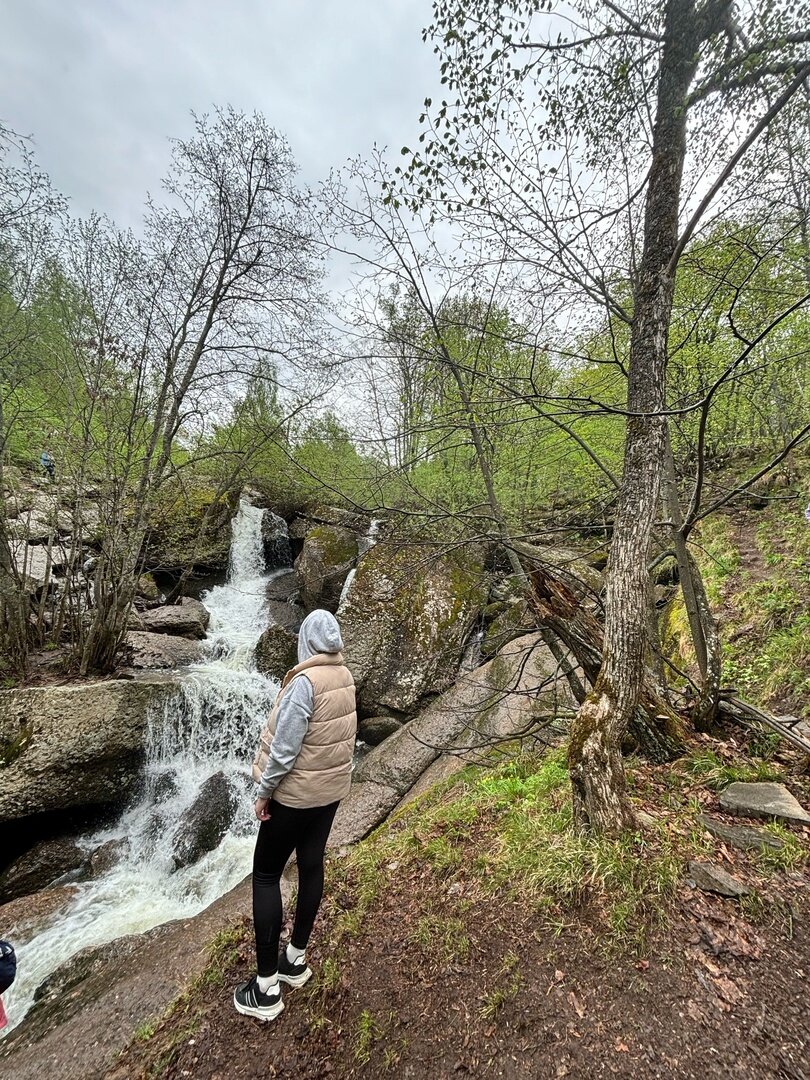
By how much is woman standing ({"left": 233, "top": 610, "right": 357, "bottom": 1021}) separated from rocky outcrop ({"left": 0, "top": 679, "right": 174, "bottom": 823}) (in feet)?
12.2

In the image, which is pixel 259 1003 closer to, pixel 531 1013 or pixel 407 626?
pixel 531 1013

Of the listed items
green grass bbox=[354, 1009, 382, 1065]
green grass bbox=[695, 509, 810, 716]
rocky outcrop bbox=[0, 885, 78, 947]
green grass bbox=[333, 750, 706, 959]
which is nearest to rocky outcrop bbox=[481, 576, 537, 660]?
green grass bbox=[695, 509, 810, 716]

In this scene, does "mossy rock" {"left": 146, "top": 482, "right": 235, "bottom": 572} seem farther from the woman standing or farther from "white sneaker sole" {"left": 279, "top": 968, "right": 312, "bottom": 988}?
"white sneaker sole" {"left": 279, "top": 968, "right": 312, "bottom": 988}

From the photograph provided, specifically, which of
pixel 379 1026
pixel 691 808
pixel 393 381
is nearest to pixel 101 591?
pixel 393 381

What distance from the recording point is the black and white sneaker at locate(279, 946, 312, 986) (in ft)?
7.82

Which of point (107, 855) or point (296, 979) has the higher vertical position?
point (296, 979)

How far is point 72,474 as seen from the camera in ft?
18.0

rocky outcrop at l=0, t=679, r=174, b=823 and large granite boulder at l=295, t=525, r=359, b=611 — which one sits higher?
large granite boulder at l=295, t=525, r=359, b=611

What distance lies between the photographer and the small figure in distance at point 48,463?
5426 millimetres

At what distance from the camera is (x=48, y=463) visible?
584cm

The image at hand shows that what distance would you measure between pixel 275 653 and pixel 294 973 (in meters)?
5.55

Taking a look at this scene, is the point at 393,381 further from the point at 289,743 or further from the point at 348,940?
the point at 348,940

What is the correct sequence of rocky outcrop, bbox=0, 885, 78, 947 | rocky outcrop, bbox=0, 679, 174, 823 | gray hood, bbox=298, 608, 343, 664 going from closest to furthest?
gray hood, bbox=298, 608, 343, 664 → rocky outcrop, bbox=0, 885, 78, 947 → rocky outcrop, bbox=0, 679, 174, 823

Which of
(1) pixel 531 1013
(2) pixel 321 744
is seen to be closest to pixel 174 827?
(2) pixel 321 744
